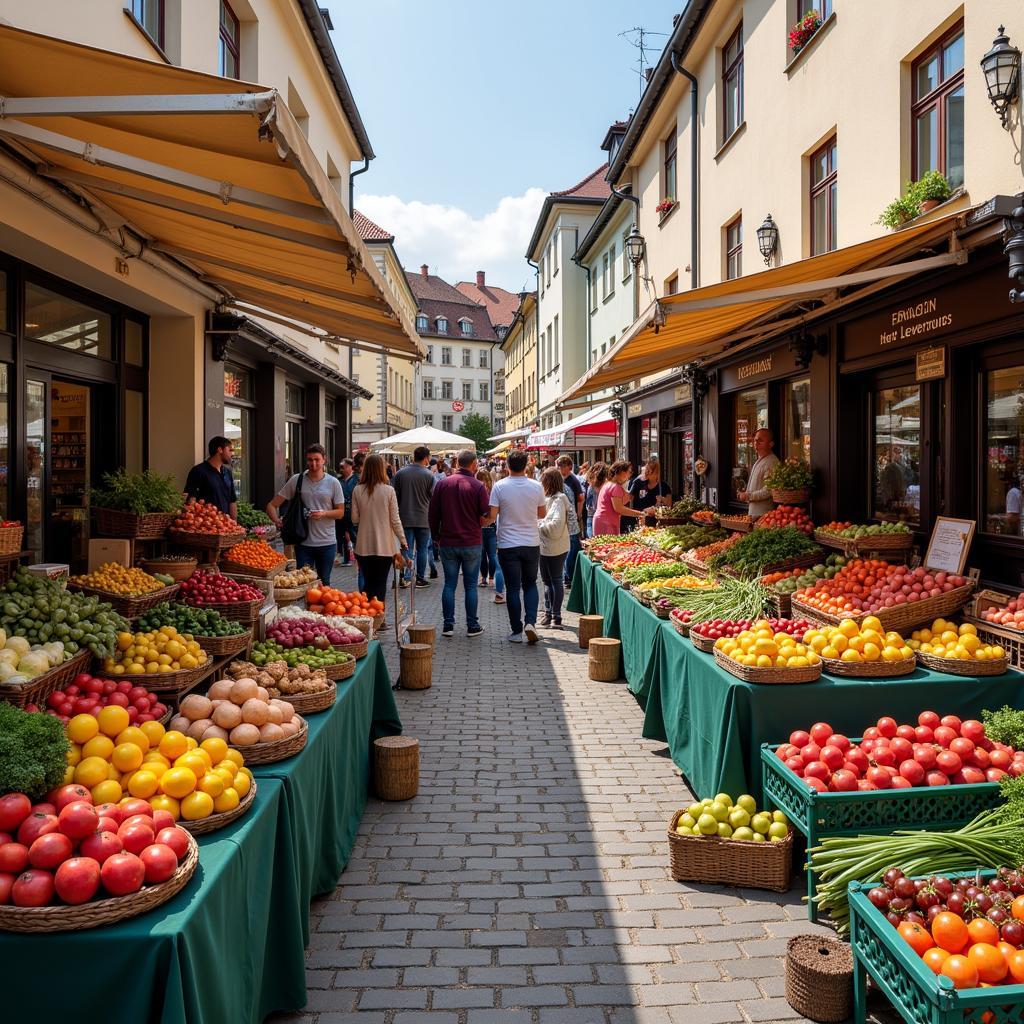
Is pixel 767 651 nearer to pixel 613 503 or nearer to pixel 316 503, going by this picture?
pixel 316 503

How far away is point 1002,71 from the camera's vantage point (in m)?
5.63

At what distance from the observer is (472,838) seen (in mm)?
4781

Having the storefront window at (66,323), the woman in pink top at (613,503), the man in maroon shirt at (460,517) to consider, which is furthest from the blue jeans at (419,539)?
the storefront window at (66,323)

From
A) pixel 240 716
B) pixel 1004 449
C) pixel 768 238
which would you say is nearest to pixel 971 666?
pixel 1004 449

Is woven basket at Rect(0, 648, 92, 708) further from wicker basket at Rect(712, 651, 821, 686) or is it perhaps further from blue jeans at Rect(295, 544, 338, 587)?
blue jeans at Rect(295, 544, 338, 587)

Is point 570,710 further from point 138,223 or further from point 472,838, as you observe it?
point 138,223

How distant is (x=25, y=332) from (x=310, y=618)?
10.9ft

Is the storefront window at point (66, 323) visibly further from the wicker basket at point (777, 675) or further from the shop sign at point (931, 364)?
the shop sign at point (931, 364)

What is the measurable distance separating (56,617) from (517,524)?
6235 mm

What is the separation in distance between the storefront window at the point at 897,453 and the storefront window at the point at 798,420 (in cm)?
134

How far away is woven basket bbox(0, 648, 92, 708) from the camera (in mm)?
3355

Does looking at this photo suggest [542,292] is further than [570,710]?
Yes

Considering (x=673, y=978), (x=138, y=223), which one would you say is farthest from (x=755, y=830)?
(x=138, y=223)

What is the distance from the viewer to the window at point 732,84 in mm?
12359
